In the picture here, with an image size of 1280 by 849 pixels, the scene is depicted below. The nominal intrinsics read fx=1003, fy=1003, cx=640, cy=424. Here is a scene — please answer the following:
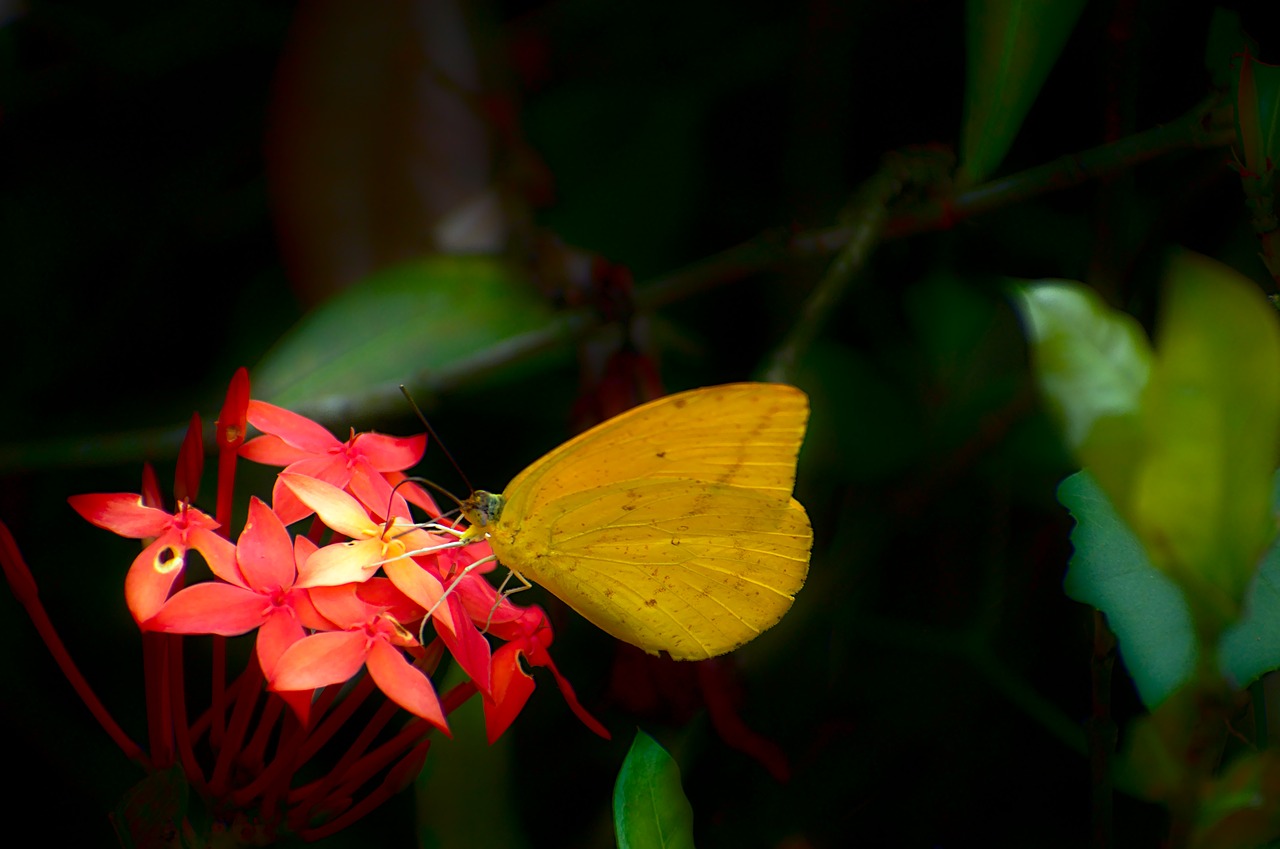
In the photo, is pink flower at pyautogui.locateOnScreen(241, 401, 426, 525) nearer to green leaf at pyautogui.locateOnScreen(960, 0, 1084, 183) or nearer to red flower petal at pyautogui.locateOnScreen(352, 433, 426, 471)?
red flower petal at pyautogui.locateOnScreen(352, 433, 426, 471)

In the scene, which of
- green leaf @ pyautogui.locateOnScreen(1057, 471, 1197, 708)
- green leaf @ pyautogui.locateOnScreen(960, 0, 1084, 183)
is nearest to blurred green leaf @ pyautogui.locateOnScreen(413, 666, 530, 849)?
green leaf @ pyautogui.locateOnScreen(1057, 471, 1197, 708)

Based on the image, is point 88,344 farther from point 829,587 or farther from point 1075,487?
point 1075,487

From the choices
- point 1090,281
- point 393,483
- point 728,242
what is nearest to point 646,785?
point 393,483

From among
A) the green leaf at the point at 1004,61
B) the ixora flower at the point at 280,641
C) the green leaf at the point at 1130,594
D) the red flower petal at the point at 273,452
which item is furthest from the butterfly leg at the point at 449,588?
the green leaf at the point at 1004,61

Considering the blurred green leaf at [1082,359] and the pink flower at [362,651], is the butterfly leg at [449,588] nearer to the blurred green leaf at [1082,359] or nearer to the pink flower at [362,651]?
the pink flower at [362,651]

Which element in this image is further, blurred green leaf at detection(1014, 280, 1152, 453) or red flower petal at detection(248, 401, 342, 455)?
red flower petal at detection(248, 401, 342, 455)
